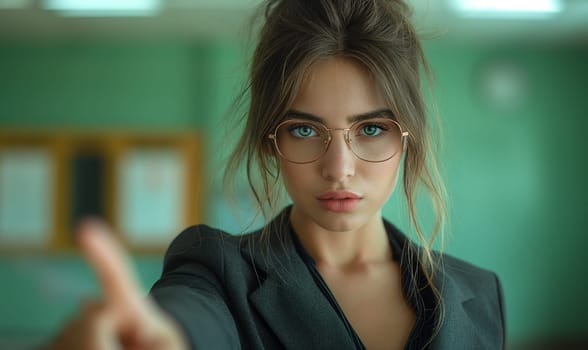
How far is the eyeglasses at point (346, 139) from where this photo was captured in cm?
103

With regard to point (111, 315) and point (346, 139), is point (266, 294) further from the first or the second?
point (111, 315)

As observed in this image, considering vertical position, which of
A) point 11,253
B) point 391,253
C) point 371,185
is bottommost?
point 11,253

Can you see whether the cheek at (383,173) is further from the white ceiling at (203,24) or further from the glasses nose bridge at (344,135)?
the white ceiling at (203,24)

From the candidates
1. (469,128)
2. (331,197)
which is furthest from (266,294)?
(469,128)

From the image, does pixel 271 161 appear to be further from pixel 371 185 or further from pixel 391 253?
pixel 391 253

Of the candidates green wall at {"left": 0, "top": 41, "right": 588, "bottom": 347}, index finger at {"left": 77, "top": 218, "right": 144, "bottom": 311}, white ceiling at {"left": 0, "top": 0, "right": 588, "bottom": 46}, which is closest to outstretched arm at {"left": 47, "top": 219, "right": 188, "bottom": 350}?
index finger at {"left": 77, "top": 218, "right": 144, "bottom": 311}

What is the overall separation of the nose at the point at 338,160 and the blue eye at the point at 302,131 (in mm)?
44

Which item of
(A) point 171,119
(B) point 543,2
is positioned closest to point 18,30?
(A) point 171,119

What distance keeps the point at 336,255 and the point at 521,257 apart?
4.49m

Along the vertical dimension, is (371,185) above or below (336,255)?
above

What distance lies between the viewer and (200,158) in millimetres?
5266

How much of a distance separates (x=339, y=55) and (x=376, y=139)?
0.51 feet

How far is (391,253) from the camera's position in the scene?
1.23 meters

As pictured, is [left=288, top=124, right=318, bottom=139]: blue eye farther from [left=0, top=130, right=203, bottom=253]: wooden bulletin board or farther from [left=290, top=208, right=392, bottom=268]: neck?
[left=0, top=130, right=203, bottom=253]: wooden bulletin board
